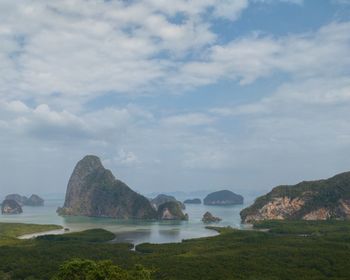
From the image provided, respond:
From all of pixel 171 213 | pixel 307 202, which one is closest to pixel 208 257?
pixel 307 202

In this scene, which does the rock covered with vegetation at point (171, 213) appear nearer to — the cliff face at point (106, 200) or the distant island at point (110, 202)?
the distant island at point (110, 202)

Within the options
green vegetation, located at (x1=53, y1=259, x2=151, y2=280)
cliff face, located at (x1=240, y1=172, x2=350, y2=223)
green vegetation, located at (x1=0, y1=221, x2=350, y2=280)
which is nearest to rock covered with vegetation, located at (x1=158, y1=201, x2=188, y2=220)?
cliff face, located at (x1=240, y1=172, x2=350, y2=223)

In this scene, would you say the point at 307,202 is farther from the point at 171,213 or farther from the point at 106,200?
the point at 106,200

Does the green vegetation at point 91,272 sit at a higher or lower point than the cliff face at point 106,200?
lower

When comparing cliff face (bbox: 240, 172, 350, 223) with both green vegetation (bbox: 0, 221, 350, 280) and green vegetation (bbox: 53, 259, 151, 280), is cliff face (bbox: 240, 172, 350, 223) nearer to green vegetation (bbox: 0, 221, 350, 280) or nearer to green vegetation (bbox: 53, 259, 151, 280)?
green vegetation (bbox: 0, 221, 350, 280)

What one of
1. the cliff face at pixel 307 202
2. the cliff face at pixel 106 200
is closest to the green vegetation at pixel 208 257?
the cliff face at pixel 307 202

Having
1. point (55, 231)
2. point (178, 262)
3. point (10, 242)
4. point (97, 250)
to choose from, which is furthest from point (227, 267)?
point (55, 231)

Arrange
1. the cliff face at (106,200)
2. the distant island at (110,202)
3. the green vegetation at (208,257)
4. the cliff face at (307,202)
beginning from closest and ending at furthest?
the green vegetation at (208,257), the cliff face at (307,202), the distant island at (110,202), the cliff face at (106,200)
